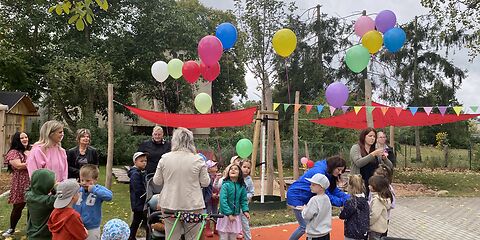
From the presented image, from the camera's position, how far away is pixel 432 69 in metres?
18.2

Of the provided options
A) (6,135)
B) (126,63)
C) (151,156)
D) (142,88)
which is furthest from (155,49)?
(151,156)

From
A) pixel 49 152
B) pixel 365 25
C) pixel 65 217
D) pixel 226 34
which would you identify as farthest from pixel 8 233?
pixel 365 25

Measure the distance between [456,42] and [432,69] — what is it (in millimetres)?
2212

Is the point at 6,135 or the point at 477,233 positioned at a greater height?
the point at 6,135

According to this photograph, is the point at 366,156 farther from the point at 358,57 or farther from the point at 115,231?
the point at 115,231

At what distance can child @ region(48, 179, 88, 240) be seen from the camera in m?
3.04

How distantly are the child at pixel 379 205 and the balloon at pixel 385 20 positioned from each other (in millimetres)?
4239

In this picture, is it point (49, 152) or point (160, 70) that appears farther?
point (160, 70)

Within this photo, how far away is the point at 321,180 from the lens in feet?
12.5

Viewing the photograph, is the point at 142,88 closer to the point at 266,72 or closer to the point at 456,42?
the point at 266,72

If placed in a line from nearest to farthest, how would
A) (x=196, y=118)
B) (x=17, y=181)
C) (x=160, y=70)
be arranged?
1. (x=17, y=181)
2. (x=196, y=118)
3. (x=160, y=70)

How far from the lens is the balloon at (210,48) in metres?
6.95

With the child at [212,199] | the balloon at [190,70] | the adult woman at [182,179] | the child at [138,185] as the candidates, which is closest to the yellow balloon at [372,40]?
the balloon at [190,70]

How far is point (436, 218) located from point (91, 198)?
253 inches
